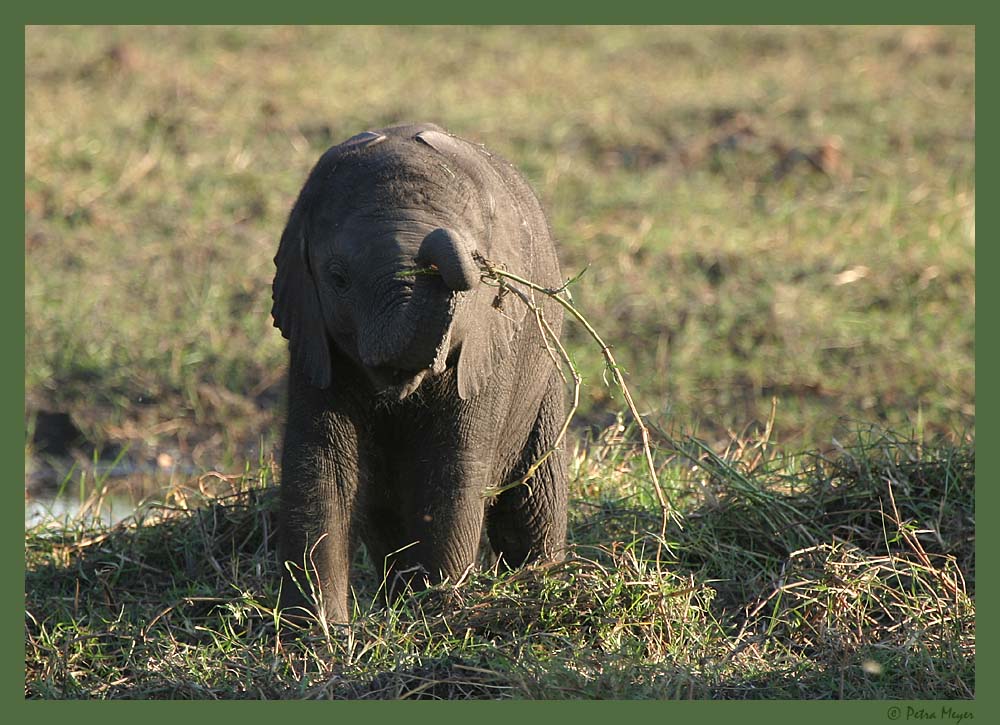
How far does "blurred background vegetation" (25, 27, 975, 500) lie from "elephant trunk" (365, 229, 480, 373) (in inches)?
87.5

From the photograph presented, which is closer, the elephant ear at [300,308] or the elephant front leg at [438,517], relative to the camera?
the elephant ear at [300,308]

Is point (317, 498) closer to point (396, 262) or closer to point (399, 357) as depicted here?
point (399, 357)

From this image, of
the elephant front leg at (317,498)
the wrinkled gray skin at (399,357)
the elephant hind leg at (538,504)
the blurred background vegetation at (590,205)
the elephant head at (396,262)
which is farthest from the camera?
the blurred background vegetation at (590,205)

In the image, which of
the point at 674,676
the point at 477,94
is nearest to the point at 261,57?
the point at 477,94

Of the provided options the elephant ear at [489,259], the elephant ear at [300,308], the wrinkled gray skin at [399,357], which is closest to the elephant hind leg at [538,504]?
the wrinkled gray skin at [399,357]

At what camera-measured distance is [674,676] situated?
4234mm

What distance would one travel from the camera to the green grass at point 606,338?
4547 mm

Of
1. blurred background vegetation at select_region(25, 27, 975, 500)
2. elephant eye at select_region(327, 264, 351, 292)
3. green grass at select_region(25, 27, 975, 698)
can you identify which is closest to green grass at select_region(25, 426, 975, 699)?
green grass at select_region(25, 27, 975, 698)

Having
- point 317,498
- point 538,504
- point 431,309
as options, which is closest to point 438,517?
point 317,498

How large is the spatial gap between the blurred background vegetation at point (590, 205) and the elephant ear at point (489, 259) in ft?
5.71

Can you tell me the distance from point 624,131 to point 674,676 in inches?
275

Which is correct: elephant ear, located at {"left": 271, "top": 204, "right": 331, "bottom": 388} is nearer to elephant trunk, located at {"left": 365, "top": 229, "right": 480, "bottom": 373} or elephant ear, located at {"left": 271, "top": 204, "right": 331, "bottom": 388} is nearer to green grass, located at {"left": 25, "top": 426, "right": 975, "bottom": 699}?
elephant trunk, located at {"left": 365, "top": 229, "right": 480, "bottom": 373}

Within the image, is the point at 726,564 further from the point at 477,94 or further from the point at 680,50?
the point at 680,50

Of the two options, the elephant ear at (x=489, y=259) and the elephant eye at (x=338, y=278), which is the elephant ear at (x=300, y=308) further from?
the elephant ear at (x=489, y=259)
